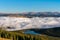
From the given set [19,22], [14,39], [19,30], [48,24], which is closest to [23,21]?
[19,22]

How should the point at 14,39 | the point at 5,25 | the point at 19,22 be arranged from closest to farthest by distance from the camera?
the point at 14,39 → the point at 5,25 → the point at 19,22

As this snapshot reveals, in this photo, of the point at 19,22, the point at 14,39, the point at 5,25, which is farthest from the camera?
the point at 19,22

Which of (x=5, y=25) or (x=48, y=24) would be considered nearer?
(x=5, y=25)

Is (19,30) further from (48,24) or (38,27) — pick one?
(48,24)

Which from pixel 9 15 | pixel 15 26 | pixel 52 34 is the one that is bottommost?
pixel 52 34

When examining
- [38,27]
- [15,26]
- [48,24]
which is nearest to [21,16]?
[15,26]

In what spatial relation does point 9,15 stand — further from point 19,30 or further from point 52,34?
point 52,34

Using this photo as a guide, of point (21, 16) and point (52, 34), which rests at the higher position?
point (21, 16)

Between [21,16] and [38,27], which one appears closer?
[21,16]

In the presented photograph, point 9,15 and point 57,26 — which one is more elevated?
point 9,15
